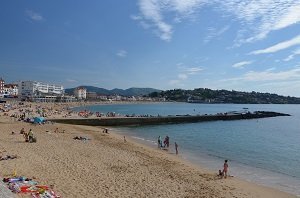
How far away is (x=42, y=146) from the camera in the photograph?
883 inches

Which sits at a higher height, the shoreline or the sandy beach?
the sandy beach

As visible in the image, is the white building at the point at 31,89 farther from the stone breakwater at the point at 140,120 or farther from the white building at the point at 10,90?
the stone breakwater at the point at 140,120

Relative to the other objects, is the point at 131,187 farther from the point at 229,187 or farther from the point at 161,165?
the point at 161,165

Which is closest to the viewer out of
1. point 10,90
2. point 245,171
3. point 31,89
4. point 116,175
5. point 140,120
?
point 116,175

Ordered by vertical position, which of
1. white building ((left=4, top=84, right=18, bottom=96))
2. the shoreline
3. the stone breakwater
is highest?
white building ((left=4, top=84, right=18, bottom=96))

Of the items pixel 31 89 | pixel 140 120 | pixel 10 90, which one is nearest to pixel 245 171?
pixel 140 120

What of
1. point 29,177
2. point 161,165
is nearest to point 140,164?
point 161,165

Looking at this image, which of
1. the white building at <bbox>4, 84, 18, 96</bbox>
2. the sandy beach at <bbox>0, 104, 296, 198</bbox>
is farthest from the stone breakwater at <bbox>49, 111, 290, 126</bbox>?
the white building at <bbox>4, 84, 18, 96</bbox>

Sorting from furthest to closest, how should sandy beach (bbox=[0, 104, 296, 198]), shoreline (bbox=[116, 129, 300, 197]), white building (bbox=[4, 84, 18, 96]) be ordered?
1. white building (bbox=[4, 84, 18, 96])
2. shoreline (bbox=[116, 129, 300, 197])
3. sandy beach (bbox=[0, 104, 296, 198])

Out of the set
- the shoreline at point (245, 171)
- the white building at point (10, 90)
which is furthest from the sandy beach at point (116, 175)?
the white building at point (10, 90)

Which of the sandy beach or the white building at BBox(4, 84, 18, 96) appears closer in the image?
the sandy beach

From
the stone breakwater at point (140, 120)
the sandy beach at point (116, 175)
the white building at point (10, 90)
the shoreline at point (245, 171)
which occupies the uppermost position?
the white building at point (10, 90)

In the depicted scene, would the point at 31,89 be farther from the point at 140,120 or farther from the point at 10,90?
the point at 140,120

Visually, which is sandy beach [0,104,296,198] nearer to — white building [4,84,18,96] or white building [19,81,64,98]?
white building [4,84,18,96]
